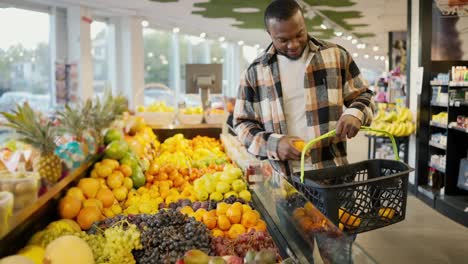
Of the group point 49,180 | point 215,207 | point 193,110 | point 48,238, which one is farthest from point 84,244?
point 193,110

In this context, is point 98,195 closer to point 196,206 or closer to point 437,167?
point 196,206

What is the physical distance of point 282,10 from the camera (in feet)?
7.25

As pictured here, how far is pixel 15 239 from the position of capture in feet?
6.67

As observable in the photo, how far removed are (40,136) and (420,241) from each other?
407cm

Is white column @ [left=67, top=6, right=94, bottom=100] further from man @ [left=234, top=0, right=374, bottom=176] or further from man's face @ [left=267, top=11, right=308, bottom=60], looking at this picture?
man's face @ [left=267, top=11, right=308, bottom=60]

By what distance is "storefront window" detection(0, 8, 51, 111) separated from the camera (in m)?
8.99

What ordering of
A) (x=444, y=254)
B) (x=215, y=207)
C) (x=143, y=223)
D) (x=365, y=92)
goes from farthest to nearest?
(x=444, y=254)
(x=215, y=207)
(x=365, y=92)
(x=143, y=223)

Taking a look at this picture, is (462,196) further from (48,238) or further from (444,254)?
(48,238)

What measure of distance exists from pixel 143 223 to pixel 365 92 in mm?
1213

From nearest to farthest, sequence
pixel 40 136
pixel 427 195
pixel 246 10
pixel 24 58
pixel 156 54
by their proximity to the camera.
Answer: pixel 40 136 < pixel 427 195 < pixel 24 58 < pixel 246 10 < pixel 156 54

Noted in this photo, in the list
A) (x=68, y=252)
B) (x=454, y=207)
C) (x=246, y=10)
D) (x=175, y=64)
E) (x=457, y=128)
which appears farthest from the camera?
(x=175, y=64)

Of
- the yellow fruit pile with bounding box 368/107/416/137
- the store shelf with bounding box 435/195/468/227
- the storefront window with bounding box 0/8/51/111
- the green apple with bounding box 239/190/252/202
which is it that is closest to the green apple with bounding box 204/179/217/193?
the green apple with bounding box 239/190/252/202

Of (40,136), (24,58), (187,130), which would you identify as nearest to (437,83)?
(187,130)

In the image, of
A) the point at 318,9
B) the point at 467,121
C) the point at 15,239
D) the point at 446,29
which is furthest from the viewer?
the point at 318,9
